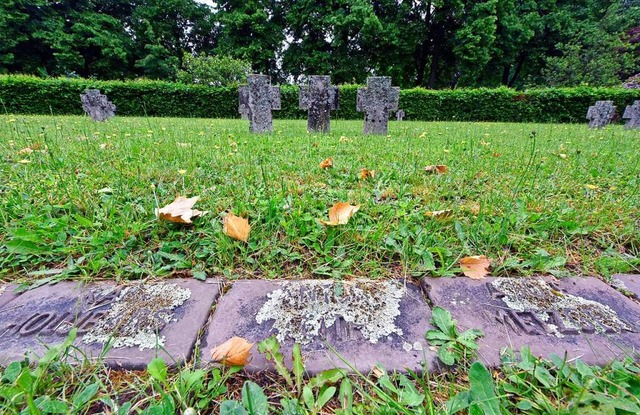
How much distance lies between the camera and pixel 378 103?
522 centimetres

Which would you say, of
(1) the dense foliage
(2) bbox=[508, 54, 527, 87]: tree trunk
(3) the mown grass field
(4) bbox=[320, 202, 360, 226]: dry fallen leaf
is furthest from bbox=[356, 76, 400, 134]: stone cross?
(2) bbox=[508, 54, 527, 87]: tree trunk

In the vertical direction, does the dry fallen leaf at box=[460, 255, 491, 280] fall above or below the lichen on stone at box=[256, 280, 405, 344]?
above

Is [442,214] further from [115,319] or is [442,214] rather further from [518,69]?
[518,69]

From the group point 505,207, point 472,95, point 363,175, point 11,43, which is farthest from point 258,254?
point 11,43

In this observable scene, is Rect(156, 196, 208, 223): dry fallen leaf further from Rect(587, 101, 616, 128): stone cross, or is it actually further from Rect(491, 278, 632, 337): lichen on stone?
Rect(587, 101, 616, 128): stone cross

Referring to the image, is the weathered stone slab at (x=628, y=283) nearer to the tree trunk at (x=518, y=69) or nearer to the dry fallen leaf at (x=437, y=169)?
the dry fallen leaf at (x=437, y=169)

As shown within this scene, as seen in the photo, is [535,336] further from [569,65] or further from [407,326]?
[569,65]

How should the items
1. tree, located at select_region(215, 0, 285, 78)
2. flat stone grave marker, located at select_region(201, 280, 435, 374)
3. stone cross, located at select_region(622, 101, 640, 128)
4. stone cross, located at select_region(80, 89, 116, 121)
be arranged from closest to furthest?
flat stone grave marker, located at select_region(201, 280, 435, 374) < stone cross, located at select_region(80, 89, 116, 121) < stone cross, located at select_region(622, 101, 640, 128) < tree, located at select_region(215, 0, 285, 78)

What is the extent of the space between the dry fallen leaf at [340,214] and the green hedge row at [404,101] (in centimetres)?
1282

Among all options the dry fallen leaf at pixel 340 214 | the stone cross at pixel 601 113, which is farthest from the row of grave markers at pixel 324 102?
the stone cross at pixel 601 113

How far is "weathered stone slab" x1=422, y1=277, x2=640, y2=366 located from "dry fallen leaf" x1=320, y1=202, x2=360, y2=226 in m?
0.43

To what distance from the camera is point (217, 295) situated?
100 centimetres

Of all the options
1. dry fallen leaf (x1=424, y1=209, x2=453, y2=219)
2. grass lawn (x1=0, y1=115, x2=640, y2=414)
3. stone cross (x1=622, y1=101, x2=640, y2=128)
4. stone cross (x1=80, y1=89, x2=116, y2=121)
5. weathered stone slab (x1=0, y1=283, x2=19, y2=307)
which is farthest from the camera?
stone cross (x1=622, y1=101, x2=640, y2=128)

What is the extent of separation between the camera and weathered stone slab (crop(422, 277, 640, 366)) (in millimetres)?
783
